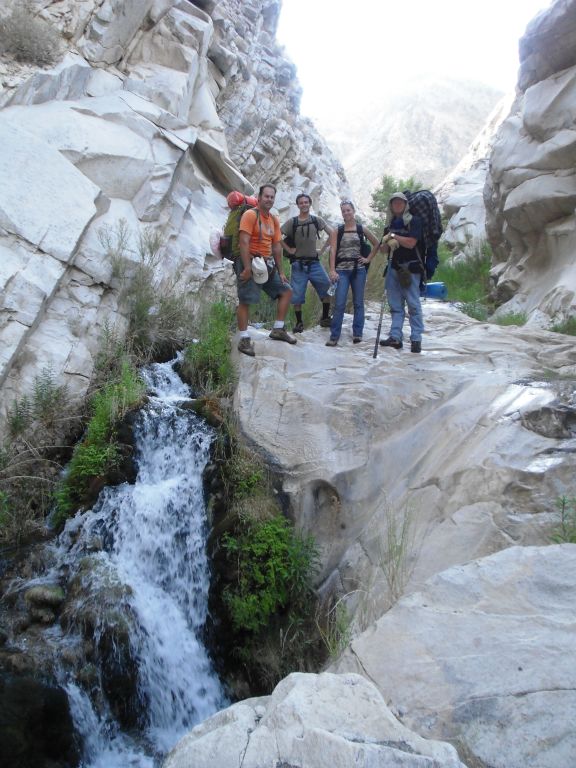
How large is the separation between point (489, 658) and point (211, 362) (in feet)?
16.7

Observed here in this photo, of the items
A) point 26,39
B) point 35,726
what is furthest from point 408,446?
point 26,39

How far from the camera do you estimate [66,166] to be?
25.9ft

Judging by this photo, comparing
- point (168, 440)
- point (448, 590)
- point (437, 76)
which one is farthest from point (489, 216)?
point (437, 76)

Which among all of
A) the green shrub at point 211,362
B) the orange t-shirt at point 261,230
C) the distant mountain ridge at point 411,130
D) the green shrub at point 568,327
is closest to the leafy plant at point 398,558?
the green shrub at point 211,362

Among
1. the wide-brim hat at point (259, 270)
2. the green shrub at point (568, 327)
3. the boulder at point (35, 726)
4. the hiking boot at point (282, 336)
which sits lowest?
the boulder at point (35, 726)

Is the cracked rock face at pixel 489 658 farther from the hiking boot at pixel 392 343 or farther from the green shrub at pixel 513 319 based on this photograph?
the green shrub at pixel 513 319

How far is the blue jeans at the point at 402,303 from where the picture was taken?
6.60 metres

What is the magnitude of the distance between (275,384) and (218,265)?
14.8 feet

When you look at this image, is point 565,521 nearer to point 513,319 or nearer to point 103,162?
point 513,319

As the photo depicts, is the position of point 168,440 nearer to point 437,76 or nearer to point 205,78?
point 205,78

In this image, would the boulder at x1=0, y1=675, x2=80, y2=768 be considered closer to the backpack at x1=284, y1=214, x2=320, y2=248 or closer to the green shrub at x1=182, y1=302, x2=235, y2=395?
the green shrub at x1=182, y1=302, x2=235, y2=395

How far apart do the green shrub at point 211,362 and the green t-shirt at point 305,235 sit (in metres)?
1.37

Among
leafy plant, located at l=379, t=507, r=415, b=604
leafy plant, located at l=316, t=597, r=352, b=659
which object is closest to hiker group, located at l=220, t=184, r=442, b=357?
leafy plant, located at l=379, t=507, r=415, b=604

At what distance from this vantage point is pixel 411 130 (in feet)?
214
